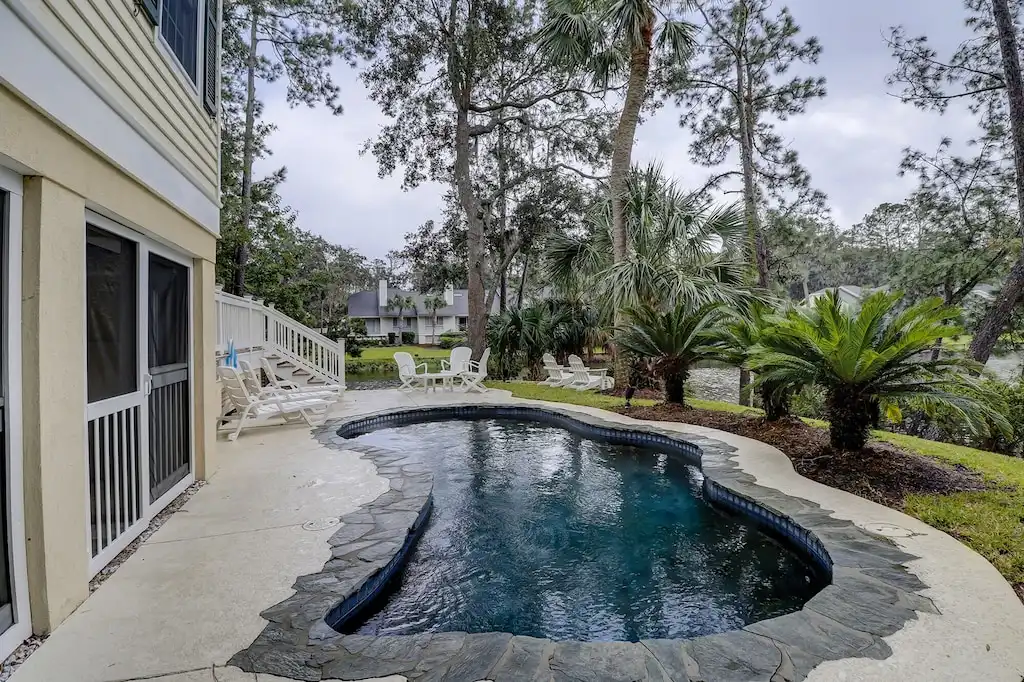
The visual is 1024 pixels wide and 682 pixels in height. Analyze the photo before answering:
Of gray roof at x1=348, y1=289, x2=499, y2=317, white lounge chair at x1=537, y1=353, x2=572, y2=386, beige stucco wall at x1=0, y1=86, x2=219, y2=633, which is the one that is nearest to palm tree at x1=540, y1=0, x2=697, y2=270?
white lounge chair at x1=537, y1=353, x2=572, y2=386

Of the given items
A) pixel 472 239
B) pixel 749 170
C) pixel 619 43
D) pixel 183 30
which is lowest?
pixel 183 30

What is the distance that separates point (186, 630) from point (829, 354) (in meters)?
5.46

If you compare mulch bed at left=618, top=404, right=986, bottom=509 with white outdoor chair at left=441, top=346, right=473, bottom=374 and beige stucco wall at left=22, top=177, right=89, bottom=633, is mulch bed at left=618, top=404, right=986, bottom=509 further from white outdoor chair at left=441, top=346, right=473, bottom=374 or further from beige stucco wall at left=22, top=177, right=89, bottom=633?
white outdoor chair at left=441, top=346, right=473, bottom=374

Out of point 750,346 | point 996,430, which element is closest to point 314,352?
point 750,346

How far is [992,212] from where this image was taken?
36.3ft

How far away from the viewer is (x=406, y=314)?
44.4 metres

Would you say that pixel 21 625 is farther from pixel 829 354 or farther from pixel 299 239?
pixel 299 239

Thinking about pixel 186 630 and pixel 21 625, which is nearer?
pixel 21 625

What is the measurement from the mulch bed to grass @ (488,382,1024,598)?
0.16m

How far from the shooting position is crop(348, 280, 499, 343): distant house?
4397 cm

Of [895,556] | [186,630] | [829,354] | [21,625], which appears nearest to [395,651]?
[186,630]

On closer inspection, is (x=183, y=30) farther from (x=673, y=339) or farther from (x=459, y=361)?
(x=459, y=361)

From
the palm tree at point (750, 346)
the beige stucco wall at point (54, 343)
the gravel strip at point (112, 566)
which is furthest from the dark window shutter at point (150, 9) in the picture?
the palm tree at point (750, 346)

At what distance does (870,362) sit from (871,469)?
1138mm
